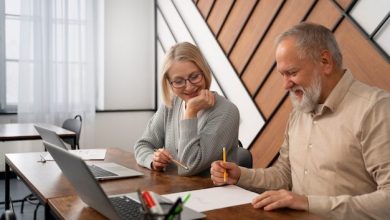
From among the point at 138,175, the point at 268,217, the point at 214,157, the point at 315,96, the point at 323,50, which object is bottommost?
the point at 138,175

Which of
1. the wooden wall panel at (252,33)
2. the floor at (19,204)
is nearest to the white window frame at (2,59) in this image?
the floor at (19,204)

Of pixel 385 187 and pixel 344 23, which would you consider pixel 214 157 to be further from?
pixel 344 23

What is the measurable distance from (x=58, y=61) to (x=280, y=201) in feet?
13.5

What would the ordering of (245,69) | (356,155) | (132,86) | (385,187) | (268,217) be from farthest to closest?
(132,86)
(245,69)
(356,155)
(385,187)
(268,217)

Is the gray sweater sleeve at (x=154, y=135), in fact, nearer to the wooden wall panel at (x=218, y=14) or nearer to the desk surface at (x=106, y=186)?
the desk surface at (x=106, y=186)

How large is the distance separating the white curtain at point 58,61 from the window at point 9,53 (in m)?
0.18

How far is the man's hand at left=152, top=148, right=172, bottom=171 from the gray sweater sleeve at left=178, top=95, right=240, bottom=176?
0.18 feet

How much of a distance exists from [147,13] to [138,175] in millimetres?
4126

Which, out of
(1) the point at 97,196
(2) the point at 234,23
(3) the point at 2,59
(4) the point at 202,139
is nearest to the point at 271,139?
(2) the point at 234,23

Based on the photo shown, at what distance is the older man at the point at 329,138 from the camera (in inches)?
46.9

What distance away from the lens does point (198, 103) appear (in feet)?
5.50

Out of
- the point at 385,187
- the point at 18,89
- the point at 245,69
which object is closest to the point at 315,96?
the point at 385,187

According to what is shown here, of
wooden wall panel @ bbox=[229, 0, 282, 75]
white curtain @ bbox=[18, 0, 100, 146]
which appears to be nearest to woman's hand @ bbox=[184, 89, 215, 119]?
wooden wall panel @ bbox=[229, 0, 282, 75]

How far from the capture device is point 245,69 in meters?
3.59
